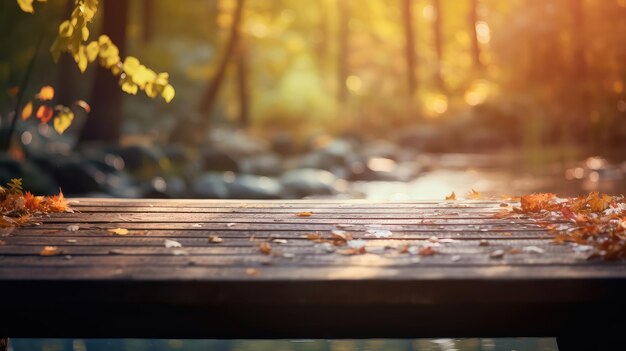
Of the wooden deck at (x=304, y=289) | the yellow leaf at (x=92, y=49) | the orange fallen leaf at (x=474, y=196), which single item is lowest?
the wooden deck at (x=304, y=289)

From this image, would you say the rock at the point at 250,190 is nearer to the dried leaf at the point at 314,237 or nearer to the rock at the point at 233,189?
Answer: the rock at the point at 233,189

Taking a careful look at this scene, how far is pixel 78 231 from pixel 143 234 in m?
0.46

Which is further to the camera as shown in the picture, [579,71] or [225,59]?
[579,71]

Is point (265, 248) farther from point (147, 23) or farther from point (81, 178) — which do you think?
point (147, 23)

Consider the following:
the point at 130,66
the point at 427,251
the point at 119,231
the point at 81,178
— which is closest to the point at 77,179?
the point at 81,178

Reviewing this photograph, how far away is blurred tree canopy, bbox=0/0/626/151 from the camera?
2620 cm

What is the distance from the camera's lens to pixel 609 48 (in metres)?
28.3

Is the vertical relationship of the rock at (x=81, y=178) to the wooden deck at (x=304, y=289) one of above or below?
above

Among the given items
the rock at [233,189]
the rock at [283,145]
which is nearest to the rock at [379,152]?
the rock at [283,145]

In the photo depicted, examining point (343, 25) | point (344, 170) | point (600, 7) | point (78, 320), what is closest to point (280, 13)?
point (343, 25)

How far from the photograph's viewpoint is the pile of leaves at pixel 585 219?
4.42 m

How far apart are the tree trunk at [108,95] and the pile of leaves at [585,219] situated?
1259 centimetres

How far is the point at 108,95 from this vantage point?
1738 centimetres

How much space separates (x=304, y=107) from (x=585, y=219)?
31.0 meters
